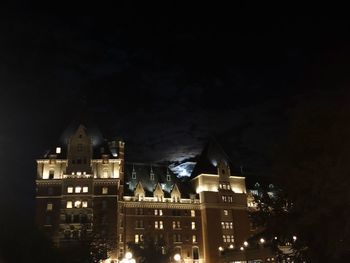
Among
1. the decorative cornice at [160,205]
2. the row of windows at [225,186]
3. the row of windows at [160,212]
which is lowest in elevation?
the row of windows at [160,212]

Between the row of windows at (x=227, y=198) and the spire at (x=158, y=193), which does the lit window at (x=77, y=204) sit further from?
the row of windows at (x=227, y=198)

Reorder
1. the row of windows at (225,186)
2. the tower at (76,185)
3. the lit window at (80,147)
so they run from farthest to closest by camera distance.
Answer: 1. the row of windows at (225,186)
2. the lit window at (80,147)
3. the tower at (76,185)

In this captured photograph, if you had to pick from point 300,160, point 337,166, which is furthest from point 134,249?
point 337,166

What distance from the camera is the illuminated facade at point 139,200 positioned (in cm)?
8738

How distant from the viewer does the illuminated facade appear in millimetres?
87375

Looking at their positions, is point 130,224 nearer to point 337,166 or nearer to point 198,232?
Answer: point 198,232

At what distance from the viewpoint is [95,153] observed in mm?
94875

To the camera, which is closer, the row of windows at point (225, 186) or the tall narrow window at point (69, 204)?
the tall narrow window at point (69, 204)

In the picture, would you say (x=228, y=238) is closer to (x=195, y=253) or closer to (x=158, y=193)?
(x=195, y=253)

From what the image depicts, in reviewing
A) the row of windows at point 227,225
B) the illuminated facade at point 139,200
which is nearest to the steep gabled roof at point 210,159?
the illuminated facade at point 139,200

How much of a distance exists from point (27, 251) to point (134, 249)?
1139 inches

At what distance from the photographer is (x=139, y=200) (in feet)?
320

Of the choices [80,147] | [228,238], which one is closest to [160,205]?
[228,238]

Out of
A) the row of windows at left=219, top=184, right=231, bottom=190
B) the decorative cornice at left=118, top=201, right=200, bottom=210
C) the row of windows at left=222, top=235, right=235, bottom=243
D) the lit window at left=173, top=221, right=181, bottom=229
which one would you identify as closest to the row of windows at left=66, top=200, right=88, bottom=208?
the decorative cornice at left=118, top=201, right=200, bottom=210
